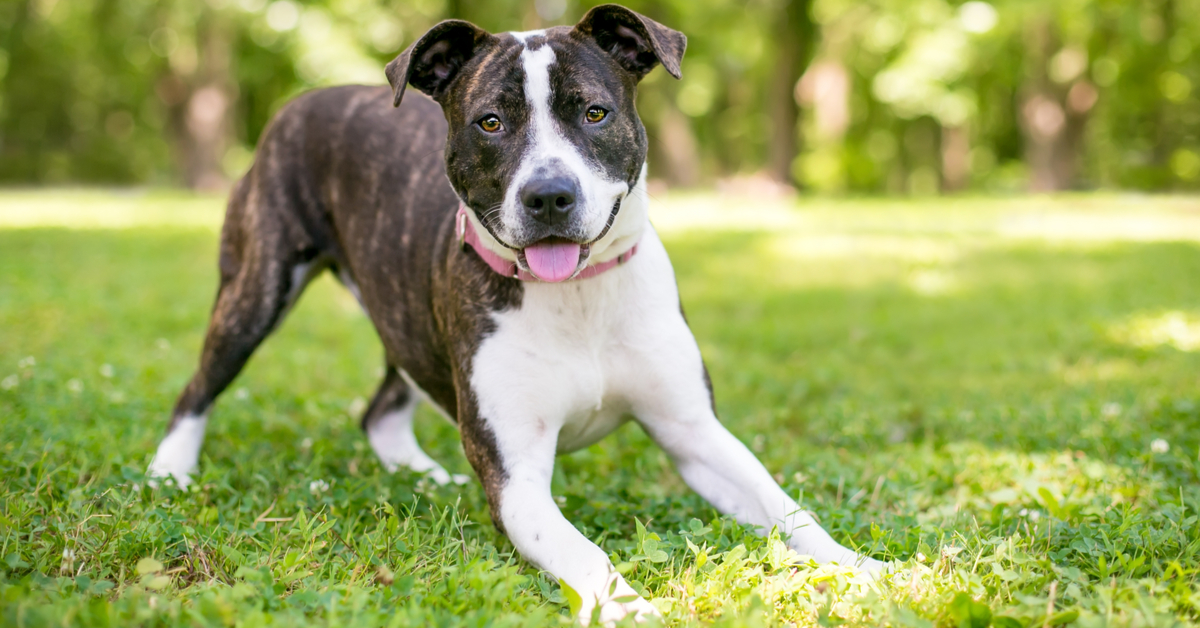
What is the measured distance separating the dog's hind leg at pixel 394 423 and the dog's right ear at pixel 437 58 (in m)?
1.65

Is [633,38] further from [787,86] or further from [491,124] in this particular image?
[787,86]

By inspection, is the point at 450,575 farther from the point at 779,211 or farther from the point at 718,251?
the point at 779,211

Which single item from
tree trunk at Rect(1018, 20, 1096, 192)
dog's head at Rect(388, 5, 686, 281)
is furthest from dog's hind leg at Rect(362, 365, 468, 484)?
tree trunk at Rect(1018, 20, 1096, 192)

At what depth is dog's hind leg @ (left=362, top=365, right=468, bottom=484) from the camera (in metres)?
4.35

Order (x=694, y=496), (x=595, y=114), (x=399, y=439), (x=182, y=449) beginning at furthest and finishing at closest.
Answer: (x=399, y=439) < (x=182, y=449) < (x=694, y=496) < (x=595, y=114)

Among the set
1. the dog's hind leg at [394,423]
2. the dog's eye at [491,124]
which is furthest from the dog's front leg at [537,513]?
the dog's hind leg at [394,423]

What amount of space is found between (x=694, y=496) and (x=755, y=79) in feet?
97.5

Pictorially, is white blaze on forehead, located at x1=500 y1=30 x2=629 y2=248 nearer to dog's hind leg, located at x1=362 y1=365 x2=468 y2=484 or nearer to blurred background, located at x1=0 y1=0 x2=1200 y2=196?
dog's hind leg, located at x1=362 y1=365 x2=468 y2=484

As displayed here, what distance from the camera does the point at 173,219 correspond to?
45.2ft

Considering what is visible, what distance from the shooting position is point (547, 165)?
279 centimetres

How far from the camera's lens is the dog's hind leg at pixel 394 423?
14.3 ft

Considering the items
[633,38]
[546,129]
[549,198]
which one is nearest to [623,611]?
[549,198]

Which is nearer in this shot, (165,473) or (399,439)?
(165,473)

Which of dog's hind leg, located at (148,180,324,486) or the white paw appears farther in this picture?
dog's hind leg, located at (148,180,324,486)
